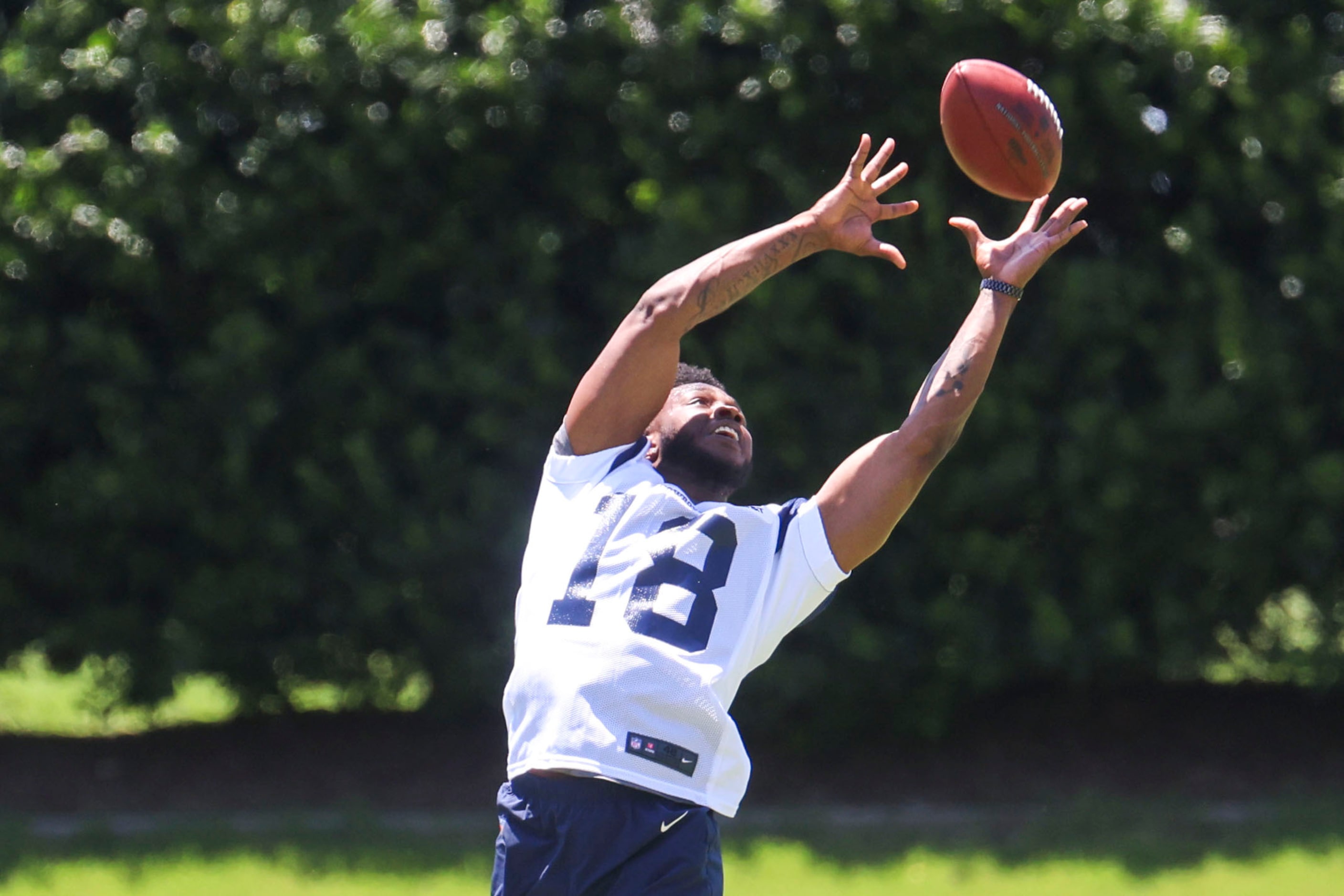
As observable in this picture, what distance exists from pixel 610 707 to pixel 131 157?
16.6ft

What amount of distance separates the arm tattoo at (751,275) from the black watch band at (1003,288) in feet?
1.48

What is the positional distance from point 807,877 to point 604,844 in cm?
343

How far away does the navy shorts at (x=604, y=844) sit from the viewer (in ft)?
10.3

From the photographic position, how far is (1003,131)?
4191 millimetres

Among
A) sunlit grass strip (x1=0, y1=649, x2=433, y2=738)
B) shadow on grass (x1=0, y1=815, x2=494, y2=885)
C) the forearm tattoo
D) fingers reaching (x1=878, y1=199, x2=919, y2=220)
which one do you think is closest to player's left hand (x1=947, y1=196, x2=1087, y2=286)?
fingers reaching (x1=878, y1=199, x2=919, y2=220)

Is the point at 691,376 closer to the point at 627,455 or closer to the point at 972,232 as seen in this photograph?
the point at 627,455

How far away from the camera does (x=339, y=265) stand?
7.44 meters

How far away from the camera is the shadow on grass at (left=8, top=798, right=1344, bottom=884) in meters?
6.53

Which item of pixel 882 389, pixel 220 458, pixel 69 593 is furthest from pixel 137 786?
pixel 882 389

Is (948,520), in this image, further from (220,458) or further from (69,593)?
(69,593)

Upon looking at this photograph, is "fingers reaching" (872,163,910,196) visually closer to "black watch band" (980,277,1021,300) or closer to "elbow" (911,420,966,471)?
"black watch band" (980,277,1021,300)

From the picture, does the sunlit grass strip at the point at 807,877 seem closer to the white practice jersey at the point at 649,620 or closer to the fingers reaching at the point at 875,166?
the white practice jersey at the point at 649,620

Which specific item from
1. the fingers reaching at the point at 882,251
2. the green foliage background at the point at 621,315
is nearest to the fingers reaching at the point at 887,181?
the fingers reaching at the point at 882,251

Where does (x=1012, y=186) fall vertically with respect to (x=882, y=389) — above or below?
above
